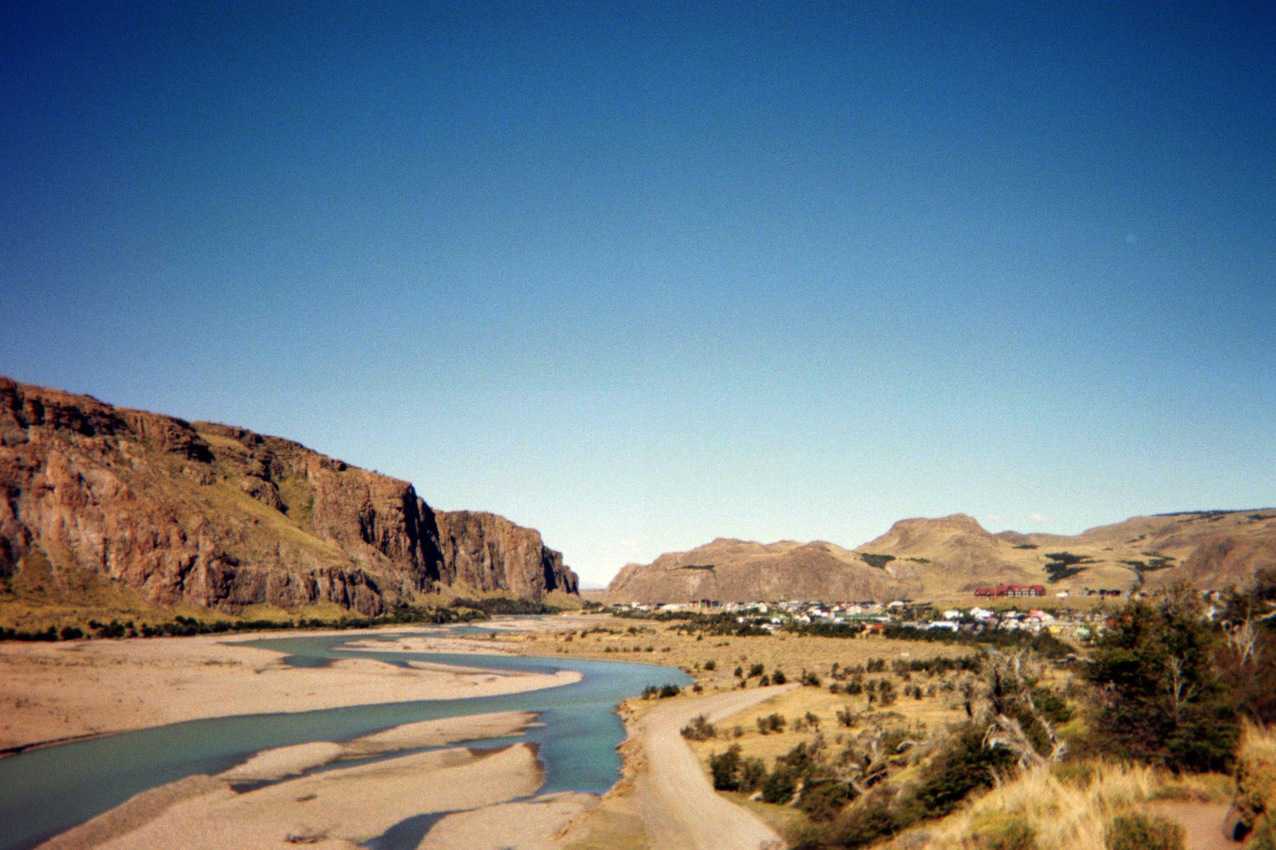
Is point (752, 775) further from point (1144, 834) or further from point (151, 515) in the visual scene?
point (151, 515)

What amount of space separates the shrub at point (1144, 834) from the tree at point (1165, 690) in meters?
6.81

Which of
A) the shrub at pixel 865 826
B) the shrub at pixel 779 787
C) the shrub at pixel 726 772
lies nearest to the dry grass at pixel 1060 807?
the shrub at pixel 865 826

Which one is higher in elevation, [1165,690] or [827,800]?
[1165,690]

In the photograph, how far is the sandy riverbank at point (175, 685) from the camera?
41.4 meters

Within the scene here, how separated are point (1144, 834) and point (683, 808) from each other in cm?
2144

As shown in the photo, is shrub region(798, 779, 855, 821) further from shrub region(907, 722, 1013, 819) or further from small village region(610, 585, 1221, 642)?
small village region(610, 585, 1221, 642)

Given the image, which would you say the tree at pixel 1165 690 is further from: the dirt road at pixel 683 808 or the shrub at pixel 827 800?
the dirt road at pixel 683 808

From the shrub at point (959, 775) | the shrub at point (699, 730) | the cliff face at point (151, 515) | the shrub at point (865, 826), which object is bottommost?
the shrub at point (699, 730)

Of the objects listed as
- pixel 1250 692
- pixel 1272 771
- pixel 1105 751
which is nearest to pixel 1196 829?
pixel 1272 771

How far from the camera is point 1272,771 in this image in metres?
9.02

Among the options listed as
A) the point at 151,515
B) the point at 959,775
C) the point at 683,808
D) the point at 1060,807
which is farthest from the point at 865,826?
the point at 151,515

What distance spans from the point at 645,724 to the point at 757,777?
16.0m

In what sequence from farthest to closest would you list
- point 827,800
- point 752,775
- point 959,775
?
point 752,775
point 827,800
point 959,775

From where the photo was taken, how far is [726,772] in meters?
30.6
